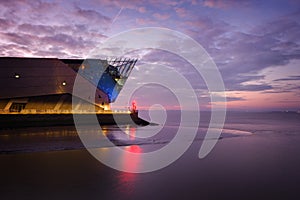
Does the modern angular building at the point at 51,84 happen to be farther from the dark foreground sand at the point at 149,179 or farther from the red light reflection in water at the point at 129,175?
the red light reflection in water at the point at 129,175

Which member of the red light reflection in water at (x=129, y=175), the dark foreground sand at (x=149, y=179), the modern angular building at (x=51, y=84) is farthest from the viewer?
the modern angular building at (x=51, y=84)

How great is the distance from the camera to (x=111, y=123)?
1902 inches

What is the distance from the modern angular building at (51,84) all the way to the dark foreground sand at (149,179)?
25.9 meters

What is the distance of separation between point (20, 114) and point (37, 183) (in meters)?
30.7

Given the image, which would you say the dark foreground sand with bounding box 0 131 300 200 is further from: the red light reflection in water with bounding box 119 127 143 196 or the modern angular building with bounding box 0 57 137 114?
the modern angular building with bounding box 0 57 137 114

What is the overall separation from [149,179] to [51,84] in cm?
3477

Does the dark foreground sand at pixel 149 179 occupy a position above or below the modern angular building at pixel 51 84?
below

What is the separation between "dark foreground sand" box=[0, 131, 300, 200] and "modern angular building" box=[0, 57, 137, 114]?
25900mm

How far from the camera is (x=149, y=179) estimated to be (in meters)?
11.9

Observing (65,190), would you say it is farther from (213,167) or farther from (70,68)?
(70,68)

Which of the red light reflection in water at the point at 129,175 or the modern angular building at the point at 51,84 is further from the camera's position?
the modern angular building at the point at 51,84

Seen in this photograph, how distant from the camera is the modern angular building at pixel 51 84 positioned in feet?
127

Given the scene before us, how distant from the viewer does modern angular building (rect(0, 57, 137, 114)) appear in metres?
38.8

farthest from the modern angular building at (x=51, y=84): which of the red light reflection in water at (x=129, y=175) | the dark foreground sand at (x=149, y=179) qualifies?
the red light reflection in water at (x=129, y=175)
